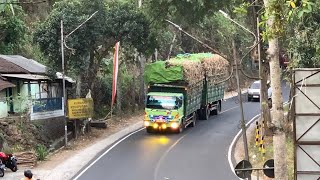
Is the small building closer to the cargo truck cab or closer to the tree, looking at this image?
the tree

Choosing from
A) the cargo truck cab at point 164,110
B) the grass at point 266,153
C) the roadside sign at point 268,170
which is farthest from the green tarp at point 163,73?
the roadside sign at point 268,170

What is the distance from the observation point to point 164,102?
98.0 ft

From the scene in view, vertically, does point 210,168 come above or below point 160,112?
below

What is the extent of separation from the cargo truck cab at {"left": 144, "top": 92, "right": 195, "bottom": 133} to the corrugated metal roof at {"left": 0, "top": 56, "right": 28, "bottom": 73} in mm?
7676

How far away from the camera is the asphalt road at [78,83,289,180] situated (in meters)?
20.6

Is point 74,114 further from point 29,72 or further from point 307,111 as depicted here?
point 307,111

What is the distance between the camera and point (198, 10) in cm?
2702

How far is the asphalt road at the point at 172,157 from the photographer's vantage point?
20.6 metres

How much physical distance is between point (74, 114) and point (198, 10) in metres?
8.65

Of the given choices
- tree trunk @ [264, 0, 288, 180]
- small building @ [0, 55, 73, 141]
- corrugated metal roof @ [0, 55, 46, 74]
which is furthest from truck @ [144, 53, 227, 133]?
tree trunk @ [264, 0, 288, 180]

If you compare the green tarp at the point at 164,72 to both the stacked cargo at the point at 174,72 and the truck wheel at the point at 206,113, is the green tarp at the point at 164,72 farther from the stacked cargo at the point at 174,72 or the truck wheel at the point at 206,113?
the truck wheel at the point at 206,113

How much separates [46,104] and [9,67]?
3274 mm

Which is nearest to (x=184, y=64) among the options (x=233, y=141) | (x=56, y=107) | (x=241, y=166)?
(x=233, y=141)

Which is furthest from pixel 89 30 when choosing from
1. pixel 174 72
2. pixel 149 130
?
pixel 149 130
